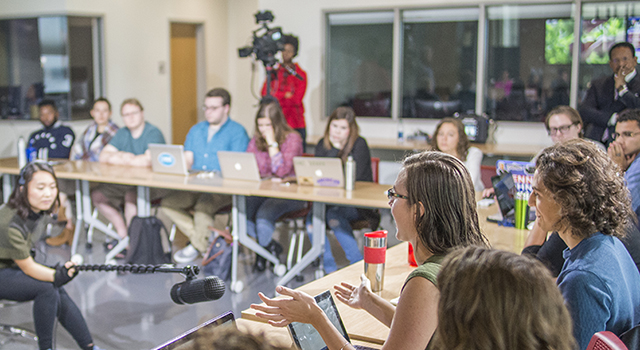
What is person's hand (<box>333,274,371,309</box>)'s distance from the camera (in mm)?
1696

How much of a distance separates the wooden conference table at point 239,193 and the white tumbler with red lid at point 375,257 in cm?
140

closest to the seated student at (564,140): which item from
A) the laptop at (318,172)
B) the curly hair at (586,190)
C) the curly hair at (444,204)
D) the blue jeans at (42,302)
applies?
the curly hair at (586,190)

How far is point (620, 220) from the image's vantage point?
1.58m

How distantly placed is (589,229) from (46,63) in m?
6.96

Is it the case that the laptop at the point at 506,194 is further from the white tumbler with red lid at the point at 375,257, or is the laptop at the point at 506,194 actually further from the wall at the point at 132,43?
the wall at the point at 132,43

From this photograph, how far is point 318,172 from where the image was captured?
13.1 ft

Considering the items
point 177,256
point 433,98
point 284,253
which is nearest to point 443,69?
point 433,98

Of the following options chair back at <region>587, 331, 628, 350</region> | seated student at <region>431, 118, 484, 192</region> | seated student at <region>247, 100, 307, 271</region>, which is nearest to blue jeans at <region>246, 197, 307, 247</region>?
seated student at <region>247, 100, 307, 271</region>

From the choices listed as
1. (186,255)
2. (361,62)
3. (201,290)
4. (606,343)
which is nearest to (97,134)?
(186,255)

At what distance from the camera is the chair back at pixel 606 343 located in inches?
44.6

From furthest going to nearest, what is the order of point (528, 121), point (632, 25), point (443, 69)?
1. point (443, 69)
2. point (528, 121)
3. point (632, 25)

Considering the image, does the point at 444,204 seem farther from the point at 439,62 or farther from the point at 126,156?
the point at 439,62

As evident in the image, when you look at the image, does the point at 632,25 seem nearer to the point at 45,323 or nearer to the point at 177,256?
the point at 177,256

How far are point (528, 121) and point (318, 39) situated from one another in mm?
2645
